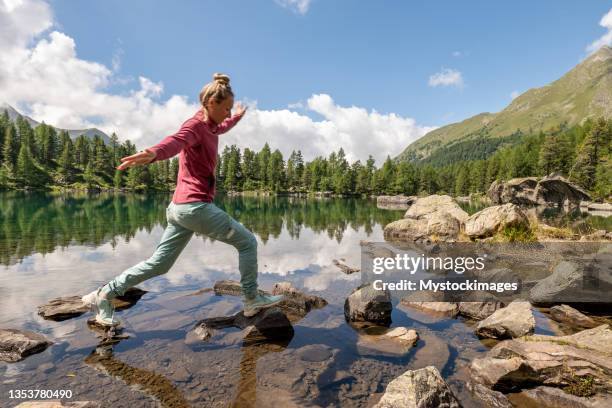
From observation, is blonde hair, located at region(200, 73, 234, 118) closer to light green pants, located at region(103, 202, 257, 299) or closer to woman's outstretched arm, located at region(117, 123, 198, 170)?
woman's outstretched arm, located at region(117, 123, 198, 170)

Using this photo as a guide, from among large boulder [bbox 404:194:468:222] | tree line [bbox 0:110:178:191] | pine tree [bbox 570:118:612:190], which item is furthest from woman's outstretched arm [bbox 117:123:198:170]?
tree line [bbox 0:110:178:191]

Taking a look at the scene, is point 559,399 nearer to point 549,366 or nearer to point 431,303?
point 549,366

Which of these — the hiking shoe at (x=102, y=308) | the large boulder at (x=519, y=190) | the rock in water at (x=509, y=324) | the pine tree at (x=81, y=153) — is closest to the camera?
the hiking shoe at (x=102, y=308)

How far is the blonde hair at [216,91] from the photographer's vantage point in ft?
18.5

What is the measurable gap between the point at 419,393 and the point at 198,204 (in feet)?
14.0

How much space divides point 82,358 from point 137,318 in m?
1.94

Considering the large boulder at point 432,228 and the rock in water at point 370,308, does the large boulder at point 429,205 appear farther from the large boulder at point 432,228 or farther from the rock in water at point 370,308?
the rock in water at point 370,308

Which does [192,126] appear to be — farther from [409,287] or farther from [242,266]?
[409,287]

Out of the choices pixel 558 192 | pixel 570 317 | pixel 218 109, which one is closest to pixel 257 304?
pixel 218 109

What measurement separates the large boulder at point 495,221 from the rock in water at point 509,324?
1379cm

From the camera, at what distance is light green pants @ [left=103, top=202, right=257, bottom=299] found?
5561mm

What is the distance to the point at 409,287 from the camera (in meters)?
10.8

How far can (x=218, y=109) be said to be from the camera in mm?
→ 5738

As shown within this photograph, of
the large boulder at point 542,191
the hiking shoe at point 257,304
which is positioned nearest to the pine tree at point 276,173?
the large boulder at point 542,191
